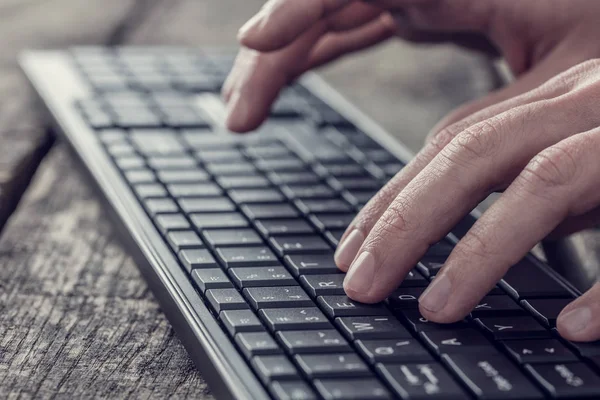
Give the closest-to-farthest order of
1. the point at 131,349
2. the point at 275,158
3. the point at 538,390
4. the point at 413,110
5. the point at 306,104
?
the point at 538,390, the point at 131,349, the point at 275,158, the point at 306,104, the point at 413,110

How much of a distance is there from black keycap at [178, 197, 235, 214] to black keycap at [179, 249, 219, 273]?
7 cm

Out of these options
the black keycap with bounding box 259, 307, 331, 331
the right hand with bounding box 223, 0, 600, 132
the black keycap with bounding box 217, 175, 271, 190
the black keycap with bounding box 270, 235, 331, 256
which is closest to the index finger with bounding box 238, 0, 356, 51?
the right hand with bounding box 223, 0, 600, 132

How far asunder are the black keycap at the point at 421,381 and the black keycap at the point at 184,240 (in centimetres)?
19

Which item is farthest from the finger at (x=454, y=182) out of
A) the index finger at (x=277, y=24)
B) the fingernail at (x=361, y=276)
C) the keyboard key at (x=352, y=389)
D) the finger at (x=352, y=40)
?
the finger at (x=352, y=40)

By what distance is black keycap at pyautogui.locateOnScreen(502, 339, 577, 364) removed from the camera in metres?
0.45

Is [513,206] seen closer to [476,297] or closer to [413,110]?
[476,297]

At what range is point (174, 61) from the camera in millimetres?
1031

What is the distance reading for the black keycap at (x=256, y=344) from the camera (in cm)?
45

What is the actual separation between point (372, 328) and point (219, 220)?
0.19m

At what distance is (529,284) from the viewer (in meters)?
0.55

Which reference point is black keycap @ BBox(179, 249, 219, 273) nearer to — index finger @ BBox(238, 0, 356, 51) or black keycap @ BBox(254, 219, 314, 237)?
black keycap @ BBox(254, 219, 314, 237)

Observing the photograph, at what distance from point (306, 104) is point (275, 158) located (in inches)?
6.9

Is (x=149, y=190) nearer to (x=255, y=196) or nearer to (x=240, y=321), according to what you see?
(x=255, y=196)

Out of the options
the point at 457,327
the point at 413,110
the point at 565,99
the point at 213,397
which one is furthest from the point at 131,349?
the point at 413,110
